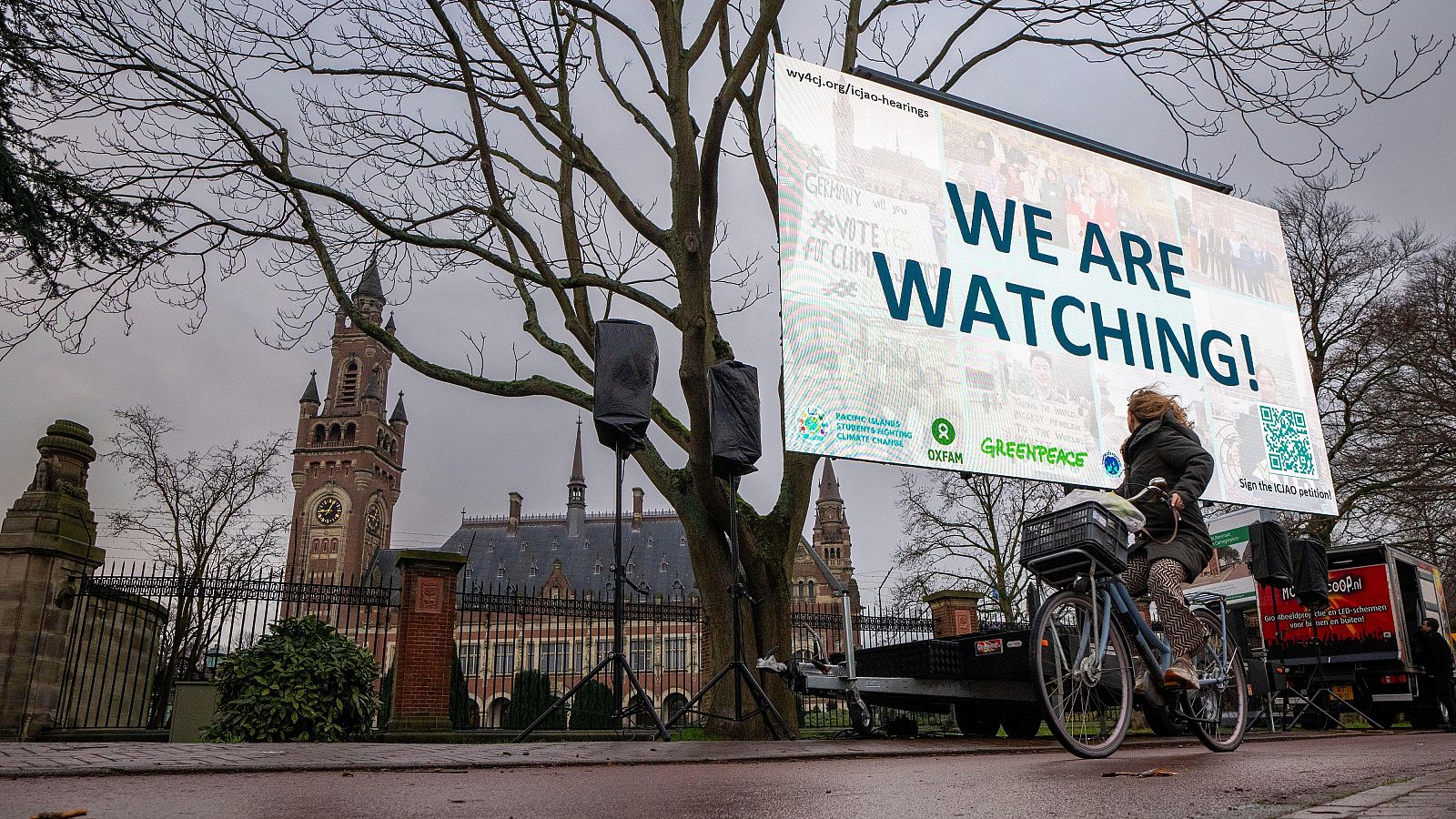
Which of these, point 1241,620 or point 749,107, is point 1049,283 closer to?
point 1241,620

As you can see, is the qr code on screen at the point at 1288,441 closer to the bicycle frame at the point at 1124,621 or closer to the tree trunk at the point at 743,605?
the tree trunk at the point at 743,605

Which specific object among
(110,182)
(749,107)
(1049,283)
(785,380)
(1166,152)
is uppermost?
(749,107)

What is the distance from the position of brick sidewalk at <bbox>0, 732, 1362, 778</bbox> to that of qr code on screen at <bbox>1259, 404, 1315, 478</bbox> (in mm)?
5775

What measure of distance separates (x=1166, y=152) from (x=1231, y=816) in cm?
1029

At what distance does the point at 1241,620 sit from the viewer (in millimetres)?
7617

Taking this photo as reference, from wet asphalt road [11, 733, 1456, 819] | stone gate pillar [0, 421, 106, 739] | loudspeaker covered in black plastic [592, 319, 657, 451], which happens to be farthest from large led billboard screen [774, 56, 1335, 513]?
stone gate pillar [0, 421, 106, 739]

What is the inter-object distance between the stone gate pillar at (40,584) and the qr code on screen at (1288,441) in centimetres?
1266

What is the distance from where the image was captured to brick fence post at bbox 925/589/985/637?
15.8 m

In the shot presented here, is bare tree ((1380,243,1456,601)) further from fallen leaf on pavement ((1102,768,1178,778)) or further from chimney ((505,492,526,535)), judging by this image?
chimney ((505,492,526,535))

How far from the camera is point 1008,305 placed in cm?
888

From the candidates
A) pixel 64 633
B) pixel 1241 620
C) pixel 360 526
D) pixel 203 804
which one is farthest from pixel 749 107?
pixel 360 526

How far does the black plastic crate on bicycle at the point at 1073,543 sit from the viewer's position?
4.28 m

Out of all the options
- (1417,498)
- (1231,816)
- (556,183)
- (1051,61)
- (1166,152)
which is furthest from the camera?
(1417,498)

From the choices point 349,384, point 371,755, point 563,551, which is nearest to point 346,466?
point 349,384
